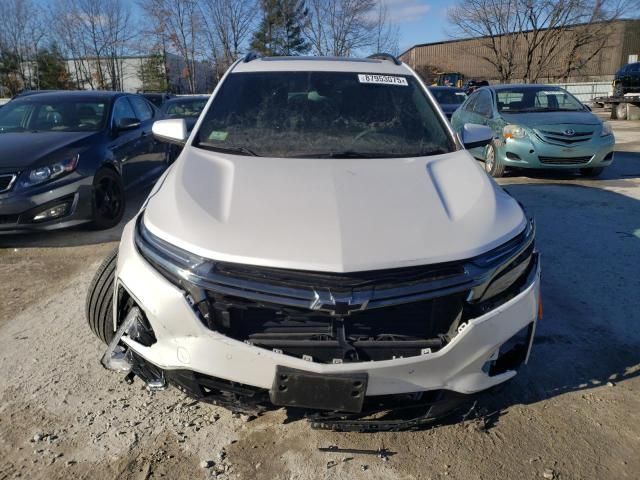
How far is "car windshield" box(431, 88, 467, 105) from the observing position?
48.2ft

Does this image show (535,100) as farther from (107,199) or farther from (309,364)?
(309,364)

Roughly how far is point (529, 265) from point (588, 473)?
937 millimetres

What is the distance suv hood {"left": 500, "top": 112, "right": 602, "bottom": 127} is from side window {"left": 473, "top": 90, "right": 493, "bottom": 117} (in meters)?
0.52

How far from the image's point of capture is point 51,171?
4.96 meters

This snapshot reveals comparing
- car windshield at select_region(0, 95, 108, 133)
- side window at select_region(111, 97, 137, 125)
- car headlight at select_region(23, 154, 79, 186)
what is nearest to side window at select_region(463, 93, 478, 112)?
side window at select_region(111, 97, 137, 125)

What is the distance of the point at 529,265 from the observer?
2.29 m

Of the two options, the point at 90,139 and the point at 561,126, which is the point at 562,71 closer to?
the point at 561,126

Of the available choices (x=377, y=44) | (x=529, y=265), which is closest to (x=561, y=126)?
(x=529, y=265)

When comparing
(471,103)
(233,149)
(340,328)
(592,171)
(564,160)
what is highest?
(233,149)

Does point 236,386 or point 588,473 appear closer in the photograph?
point 236,386

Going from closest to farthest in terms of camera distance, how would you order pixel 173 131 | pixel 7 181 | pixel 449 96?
1. pixel 173 131
2. pixel 7 181
3. pixel 449 96

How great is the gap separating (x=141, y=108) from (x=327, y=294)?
6402mm

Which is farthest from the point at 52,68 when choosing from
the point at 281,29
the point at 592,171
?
the point at 592,171

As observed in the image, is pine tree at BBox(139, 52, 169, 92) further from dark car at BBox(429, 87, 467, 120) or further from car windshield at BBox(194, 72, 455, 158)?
car windshield at BBox(194, 72, 455, 158)
